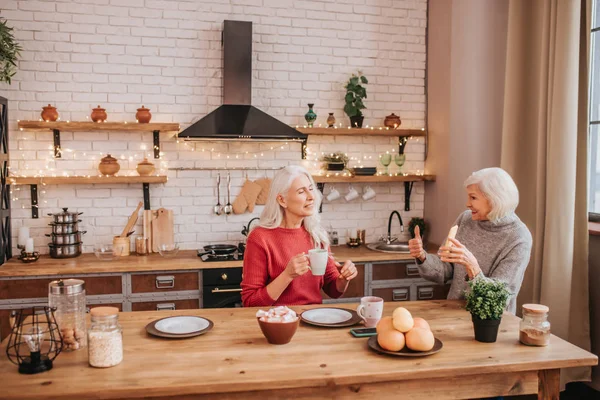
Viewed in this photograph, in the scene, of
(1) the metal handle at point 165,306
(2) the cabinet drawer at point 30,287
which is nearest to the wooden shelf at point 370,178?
(1) the metal handle at point 165,306

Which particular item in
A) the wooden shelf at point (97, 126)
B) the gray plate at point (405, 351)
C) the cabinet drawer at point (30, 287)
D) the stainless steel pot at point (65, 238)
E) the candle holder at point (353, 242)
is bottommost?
the cabinet drawer at point (30, 287)

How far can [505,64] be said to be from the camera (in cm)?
397

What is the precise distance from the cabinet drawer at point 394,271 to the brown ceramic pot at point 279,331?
2219mm

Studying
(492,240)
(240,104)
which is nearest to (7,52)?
(240,104)

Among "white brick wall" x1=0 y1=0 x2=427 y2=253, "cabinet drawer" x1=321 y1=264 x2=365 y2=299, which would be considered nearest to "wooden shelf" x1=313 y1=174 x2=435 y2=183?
"white brick wall" x1=0 y1=0 x2=427 y2=253

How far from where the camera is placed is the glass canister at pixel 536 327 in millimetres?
1884

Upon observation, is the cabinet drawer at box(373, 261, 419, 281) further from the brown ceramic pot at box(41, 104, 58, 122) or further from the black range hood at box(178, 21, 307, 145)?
the brown ceramic pot at box(41, 104, 58, 122)

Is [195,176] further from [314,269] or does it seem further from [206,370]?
[206,370]

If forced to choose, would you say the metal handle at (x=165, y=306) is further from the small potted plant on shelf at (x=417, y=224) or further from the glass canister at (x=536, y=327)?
the glass canister at (x=536, y=327)

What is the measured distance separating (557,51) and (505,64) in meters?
0.76

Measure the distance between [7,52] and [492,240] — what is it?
3358 millimetres

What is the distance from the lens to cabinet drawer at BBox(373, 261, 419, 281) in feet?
13.2

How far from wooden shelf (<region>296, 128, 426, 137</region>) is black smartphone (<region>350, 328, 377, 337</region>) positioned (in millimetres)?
2491

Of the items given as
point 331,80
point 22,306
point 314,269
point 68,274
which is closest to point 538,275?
point 314,269
